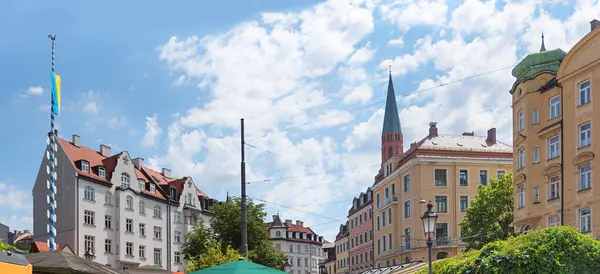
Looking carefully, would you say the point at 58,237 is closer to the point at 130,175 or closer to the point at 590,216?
the point at 130,175

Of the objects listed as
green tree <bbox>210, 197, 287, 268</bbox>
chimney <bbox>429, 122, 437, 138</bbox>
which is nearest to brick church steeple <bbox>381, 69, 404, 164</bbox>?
chimney <bbox>429, 122, 437, 138</bbox>

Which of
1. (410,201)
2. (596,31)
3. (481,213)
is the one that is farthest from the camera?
(410,201)

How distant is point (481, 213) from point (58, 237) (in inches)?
1058

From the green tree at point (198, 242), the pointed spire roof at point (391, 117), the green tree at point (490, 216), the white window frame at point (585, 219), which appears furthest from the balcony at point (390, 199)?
the pointed spire roof at point (391, 117)

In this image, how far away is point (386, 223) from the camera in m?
68.0

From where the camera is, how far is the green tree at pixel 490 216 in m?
46.6

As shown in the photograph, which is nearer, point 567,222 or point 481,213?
point 567,222

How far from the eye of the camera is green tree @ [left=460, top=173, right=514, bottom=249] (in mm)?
46562

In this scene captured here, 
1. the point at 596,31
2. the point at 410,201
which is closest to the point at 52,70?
the point at 596,31

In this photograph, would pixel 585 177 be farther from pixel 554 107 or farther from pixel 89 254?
pixel 89 254

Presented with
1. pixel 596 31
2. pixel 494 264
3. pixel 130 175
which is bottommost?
pixel 494 264

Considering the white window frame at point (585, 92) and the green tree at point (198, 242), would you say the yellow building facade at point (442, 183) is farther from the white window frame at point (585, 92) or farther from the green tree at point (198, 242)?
the white window frame at point (585, 92)

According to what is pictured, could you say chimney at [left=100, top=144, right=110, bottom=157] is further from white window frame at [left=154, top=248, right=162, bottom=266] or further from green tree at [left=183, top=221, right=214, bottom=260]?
green tree at [left=183, top=221, right=214, bottom=260]

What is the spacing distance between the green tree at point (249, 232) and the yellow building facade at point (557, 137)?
18238 mm
